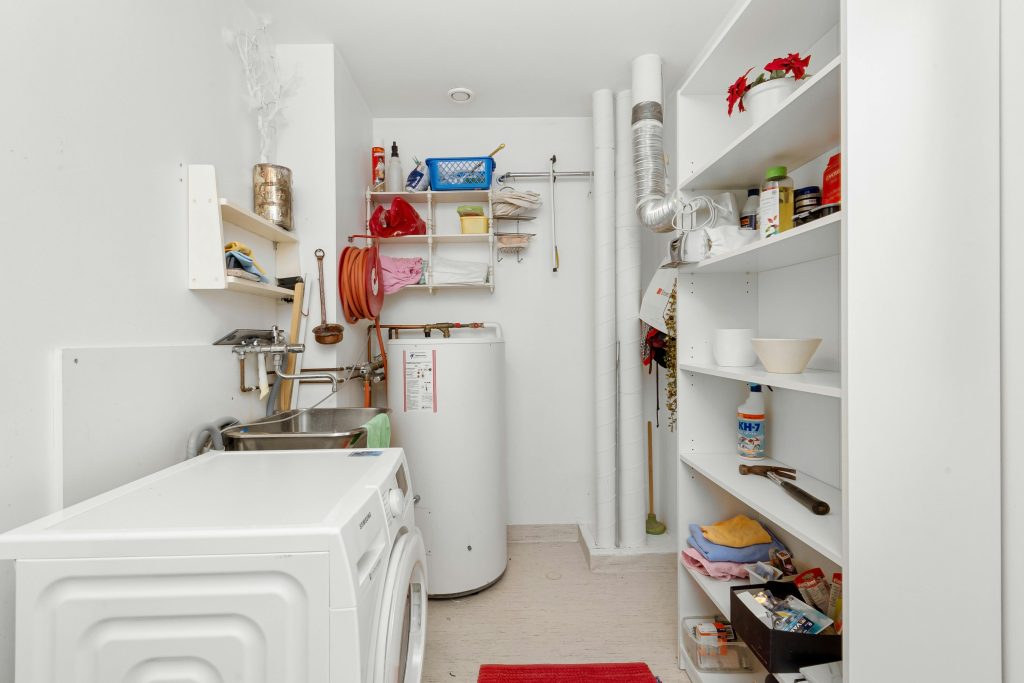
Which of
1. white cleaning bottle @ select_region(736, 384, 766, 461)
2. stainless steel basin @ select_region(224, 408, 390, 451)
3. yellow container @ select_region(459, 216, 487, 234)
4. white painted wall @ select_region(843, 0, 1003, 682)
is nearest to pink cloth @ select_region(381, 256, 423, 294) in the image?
yellow container @ select_region(459, 216, 487, 234)

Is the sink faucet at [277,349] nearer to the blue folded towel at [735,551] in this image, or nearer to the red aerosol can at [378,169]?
the red aerosol can at [378,169]

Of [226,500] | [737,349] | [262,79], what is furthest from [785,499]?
[262,79]

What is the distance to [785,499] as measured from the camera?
4.21 ft

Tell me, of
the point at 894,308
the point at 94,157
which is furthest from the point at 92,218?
the point at 894,308

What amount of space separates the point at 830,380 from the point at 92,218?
5.90ft

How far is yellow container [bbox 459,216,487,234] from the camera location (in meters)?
2.47

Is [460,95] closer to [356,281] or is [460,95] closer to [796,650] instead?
[356,281]

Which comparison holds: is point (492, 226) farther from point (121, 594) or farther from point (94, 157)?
point (121, 594)

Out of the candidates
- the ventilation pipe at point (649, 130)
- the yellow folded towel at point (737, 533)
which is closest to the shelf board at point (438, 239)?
the ventilation pipe at point (649, 130)

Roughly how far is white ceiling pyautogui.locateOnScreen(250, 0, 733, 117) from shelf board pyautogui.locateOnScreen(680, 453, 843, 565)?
1.76 meters

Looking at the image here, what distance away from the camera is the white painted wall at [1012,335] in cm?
85

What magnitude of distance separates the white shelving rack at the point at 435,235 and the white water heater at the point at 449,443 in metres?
0.54

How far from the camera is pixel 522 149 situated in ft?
8.81

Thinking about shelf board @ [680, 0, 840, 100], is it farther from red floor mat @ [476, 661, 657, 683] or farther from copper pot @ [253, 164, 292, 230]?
red floor mat @ [476, 661, 657, 683]
